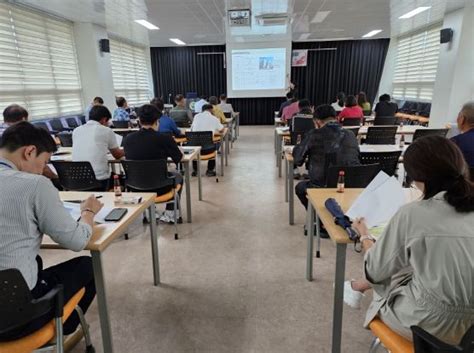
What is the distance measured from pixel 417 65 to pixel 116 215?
10154mm

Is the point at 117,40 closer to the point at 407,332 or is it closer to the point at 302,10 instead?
the point at 302,10

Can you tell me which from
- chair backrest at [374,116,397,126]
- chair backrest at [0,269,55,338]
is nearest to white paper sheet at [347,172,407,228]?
chair backrest at [0,269,55,338]

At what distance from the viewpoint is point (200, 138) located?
15.9 ft

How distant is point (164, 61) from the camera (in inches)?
486

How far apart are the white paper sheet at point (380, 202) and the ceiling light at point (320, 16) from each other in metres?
6.31

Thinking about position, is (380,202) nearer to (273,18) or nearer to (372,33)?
(273,18)

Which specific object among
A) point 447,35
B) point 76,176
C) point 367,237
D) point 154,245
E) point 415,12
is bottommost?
point 154,245

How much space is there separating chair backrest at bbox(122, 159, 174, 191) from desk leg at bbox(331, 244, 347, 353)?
6.09 feet

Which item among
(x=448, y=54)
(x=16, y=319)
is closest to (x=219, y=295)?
(x=16, y=319)

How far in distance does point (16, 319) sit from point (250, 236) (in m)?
2.32

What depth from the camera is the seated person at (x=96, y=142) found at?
3.07 meters

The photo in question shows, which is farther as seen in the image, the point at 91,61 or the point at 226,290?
the point at 91,61

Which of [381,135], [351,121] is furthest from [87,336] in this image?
[351,121]

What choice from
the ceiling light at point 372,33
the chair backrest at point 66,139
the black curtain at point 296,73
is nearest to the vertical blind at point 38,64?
the chair backrest at point 66,139
